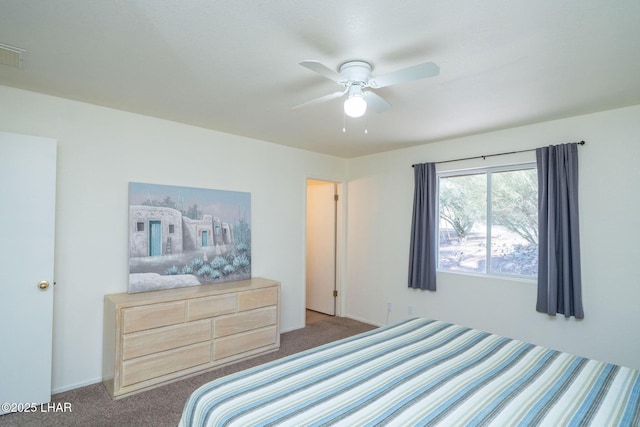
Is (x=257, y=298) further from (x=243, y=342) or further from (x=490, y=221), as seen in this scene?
(x=490, y=221)

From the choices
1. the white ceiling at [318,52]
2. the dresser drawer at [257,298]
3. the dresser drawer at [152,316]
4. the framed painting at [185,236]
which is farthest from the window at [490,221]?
the dresser drawer at [152,316]

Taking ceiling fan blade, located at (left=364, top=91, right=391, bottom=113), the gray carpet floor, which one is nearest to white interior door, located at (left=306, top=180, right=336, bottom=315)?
the gray carpet floor

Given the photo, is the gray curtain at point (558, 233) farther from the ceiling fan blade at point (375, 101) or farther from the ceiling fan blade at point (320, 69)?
the ceiling fan blade at point (320, 69)

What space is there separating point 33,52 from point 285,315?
3.56 metres

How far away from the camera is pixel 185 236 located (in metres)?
3.44

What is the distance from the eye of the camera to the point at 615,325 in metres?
2.87

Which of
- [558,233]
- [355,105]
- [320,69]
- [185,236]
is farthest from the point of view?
[185,236]

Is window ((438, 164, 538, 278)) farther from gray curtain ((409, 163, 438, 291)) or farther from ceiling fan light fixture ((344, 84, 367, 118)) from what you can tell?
ceiling fan light fixture ((344, 84, 367, 118))

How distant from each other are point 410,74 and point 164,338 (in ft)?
9.22

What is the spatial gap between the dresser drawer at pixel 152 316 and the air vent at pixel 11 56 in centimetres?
186

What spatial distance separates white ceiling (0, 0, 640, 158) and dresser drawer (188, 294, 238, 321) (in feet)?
5.78

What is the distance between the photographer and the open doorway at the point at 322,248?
5234 millimetres

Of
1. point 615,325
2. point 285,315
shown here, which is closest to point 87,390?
point 285,315

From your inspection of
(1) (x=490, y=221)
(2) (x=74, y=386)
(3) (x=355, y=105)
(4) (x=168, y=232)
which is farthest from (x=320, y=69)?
(2) (x=74, y=386)
